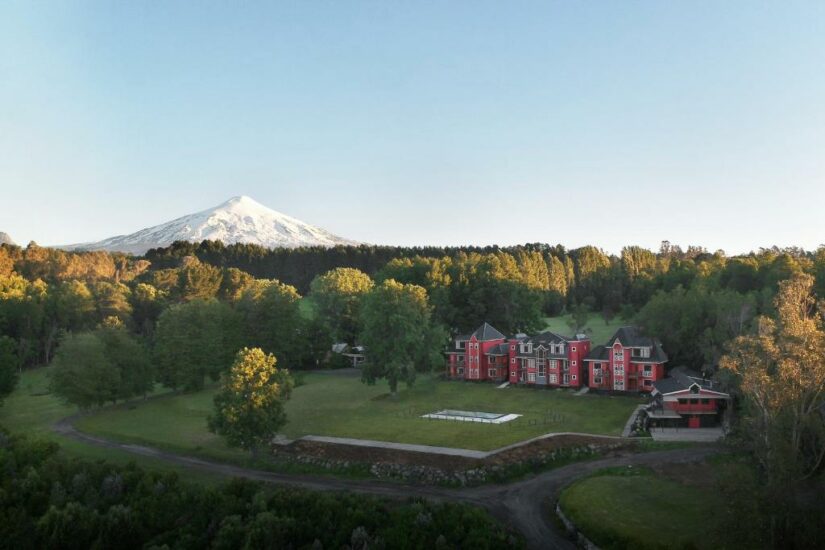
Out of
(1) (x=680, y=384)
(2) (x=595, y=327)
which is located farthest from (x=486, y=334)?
(2) (x=595, y=327)

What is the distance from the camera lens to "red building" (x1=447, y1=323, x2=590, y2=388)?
175 ft

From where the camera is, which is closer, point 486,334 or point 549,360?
point 549,360

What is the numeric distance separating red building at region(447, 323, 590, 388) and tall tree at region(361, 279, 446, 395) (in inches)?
213

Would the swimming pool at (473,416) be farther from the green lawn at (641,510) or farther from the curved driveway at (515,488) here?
the green lawn at (641,510)

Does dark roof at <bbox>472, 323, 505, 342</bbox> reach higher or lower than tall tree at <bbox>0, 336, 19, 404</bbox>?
higher

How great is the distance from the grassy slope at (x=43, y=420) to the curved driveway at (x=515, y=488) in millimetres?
1124

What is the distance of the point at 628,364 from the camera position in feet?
165

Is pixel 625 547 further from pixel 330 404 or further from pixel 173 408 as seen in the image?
pixel 173 408

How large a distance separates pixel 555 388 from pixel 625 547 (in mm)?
28946

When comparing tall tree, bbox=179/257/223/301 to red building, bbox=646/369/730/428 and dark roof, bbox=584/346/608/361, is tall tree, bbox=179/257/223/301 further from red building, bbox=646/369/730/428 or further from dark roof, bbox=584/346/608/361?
red building, bbox=646/369/730/428

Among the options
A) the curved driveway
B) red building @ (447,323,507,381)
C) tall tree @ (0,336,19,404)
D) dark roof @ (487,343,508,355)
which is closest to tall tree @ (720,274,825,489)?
the curved driveway

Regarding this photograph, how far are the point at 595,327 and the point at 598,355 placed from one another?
124 feet

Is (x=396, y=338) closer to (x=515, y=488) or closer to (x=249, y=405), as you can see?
(x=249, y=405)

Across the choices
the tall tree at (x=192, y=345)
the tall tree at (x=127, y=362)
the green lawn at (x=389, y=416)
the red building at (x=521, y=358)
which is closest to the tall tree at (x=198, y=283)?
the tall tree at (x=192, y=345)
